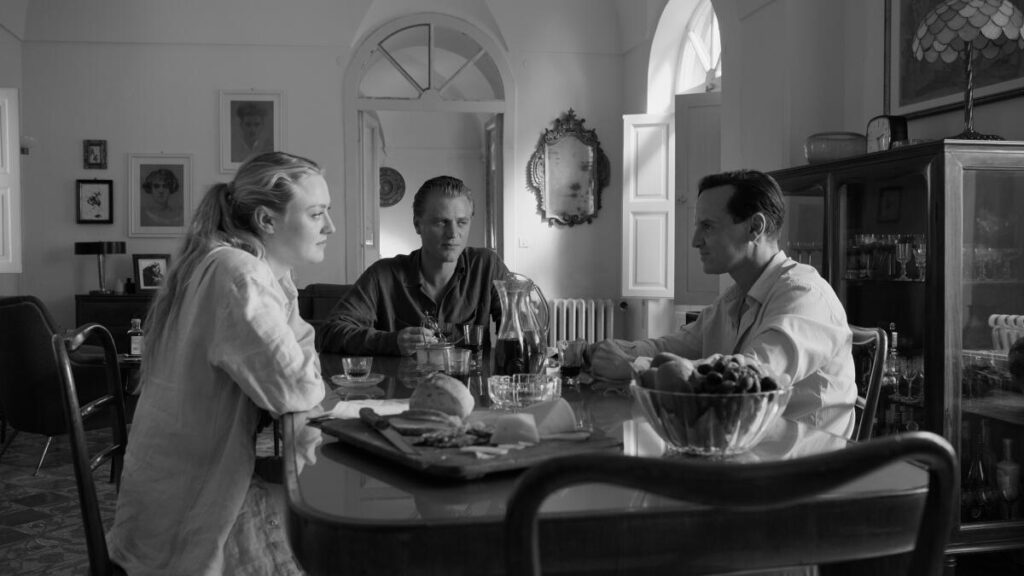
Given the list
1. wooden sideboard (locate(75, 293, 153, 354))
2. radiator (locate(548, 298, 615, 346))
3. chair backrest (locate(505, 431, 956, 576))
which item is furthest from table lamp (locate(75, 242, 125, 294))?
chair backrest (locate(505, 431, 956, 576))

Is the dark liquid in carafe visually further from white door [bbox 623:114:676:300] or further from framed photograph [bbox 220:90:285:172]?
framed photograph [bbox 220:90:285:172]

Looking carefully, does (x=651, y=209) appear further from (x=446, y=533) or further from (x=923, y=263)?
(x=446, y=533)

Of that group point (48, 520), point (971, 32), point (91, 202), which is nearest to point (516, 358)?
point (971, 32)

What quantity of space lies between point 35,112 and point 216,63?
1.44 m

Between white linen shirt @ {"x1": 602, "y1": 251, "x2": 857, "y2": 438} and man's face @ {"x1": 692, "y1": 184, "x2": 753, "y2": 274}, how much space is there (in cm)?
9

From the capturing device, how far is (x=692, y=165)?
19.7 ft

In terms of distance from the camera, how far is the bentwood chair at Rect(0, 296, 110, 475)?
13.3ft

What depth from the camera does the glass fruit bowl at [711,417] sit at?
1.14m

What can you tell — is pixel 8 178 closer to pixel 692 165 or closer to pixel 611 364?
pixel 692 165

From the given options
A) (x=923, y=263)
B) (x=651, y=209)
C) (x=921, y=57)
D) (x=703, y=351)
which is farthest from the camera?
(x=651, y=209)

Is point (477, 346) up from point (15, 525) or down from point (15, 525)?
up

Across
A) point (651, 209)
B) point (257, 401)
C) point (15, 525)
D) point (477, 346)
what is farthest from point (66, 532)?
point (651, 209)

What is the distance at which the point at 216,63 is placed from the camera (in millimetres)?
7352

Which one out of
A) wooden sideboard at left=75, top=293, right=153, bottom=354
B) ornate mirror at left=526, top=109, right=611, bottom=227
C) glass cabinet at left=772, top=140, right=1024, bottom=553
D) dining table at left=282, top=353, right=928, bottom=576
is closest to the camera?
dining table at left=282, top=353, right=928, bottom=576
